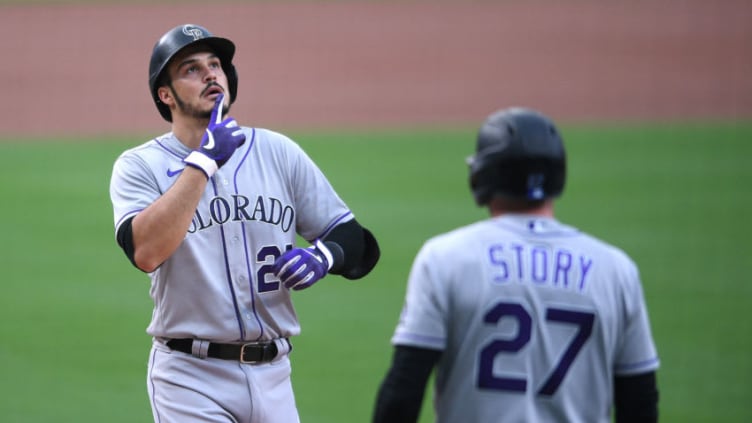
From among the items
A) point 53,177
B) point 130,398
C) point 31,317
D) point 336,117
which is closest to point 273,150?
point 130,398

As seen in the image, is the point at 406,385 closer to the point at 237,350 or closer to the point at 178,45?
the point at 237,350

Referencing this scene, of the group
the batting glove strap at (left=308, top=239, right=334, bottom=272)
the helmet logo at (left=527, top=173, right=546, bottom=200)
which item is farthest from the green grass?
the helmet logo at (left=527, top=173, right=546, bottom=200)

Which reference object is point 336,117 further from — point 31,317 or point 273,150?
point 273,150

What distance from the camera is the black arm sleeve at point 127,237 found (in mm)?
3736

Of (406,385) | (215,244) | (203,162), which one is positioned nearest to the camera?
(406,385)

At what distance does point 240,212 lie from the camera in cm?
394

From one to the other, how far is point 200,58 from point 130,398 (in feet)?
12.6

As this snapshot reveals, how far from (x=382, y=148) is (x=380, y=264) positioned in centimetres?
609

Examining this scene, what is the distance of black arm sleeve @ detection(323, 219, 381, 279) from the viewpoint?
13.4 ft

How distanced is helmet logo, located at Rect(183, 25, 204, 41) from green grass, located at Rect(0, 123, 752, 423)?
343 centimetres

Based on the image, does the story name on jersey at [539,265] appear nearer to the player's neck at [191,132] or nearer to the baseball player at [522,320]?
the baseball player at [522,320]

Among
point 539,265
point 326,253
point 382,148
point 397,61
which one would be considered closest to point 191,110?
point 326,253

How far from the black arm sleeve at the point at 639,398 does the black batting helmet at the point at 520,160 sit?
1.75 ft

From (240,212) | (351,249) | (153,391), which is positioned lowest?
(153,391)
